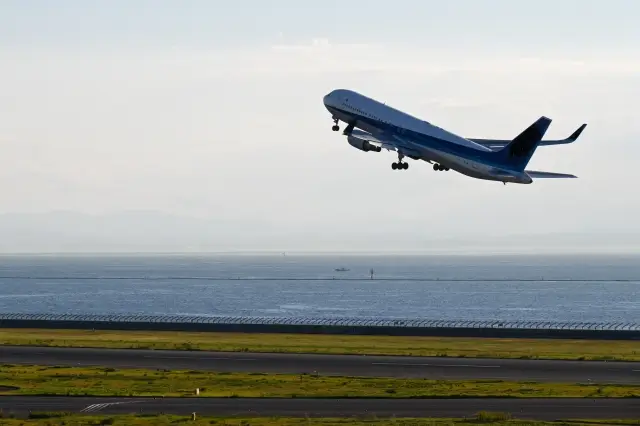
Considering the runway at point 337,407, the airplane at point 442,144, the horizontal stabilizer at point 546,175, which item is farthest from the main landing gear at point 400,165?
the runway at point 337,407

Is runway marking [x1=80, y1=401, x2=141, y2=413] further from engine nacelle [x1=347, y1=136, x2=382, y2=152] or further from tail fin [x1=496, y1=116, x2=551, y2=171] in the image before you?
tail fin [x1=496, y1=116, x2=551, y2=171]

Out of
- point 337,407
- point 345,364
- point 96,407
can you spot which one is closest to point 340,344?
point 345,364

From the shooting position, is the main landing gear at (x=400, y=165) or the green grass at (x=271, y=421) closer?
the green grass at (x=271, y=421)

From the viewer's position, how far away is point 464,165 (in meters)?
86.5

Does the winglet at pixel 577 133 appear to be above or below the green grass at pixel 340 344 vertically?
above

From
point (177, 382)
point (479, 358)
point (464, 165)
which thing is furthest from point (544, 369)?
point (177, 382)

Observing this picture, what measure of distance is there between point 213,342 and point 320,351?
16518 mm

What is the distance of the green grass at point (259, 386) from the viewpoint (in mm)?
69625

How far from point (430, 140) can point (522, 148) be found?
7925mm

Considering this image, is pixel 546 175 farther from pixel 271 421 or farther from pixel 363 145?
pixel 271 421

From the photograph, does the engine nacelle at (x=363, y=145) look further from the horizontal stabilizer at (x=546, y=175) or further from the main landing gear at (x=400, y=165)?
the horizontal stabilizer at (x=546, y=175)

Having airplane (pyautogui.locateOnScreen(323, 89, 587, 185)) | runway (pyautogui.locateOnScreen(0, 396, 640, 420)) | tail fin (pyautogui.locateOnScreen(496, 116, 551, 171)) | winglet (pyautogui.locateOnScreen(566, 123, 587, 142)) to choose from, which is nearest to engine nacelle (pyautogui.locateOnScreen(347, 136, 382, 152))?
airplane (pyautogui.locateOnScreen(323, 89, 587, 185))

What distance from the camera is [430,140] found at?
88.0 m

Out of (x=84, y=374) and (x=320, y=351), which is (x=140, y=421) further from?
(x=320, y=351)
